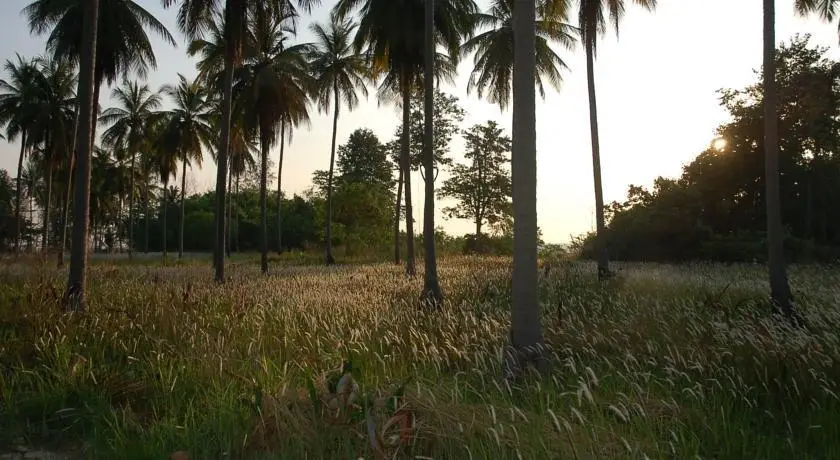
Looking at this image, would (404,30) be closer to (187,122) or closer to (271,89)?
(271,89)

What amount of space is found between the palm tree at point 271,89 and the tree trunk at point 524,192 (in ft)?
55.0

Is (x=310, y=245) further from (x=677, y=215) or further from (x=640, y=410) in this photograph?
(x=640, y=410)

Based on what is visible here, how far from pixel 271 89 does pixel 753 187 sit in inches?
883

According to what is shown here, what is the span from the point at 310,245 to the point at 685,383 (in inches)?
1473

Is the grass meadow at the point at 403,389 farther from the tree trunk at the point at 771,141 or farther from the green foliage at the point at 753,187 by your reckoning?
the green foliage at the point at 753,187

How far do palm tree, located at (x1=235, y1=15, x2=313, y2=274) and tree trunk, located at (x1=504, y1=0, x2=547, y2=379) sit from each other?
16.8m

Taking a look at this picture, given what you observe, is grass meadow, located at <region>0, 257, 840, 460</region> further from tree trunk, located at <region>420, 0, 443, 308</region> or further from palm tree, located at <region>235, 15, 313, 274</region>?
palm tree, located at <region>235, 15, 313, 274</region>

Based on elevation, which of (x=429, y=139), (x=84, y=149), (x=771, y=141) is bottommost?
(x=84, y=149)

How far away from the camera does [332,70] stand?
27625 millimetres

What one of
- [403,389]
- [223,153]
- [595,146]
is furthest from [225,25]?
[403,389]

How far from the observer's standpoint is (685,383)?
14.1 feet

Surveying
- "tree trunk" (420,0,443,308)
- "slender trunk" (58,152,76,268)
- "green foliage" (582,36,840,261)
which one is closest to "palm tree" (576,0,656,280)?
"tree trunk" (420,0,443,308)

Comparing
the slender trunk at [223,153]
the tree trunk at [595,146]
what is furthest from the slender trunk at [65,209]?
the tree trunk at [595,146]

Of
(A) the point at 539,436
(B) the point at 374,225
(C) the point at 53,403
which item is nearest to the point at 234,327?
(C) the point at 53,403
